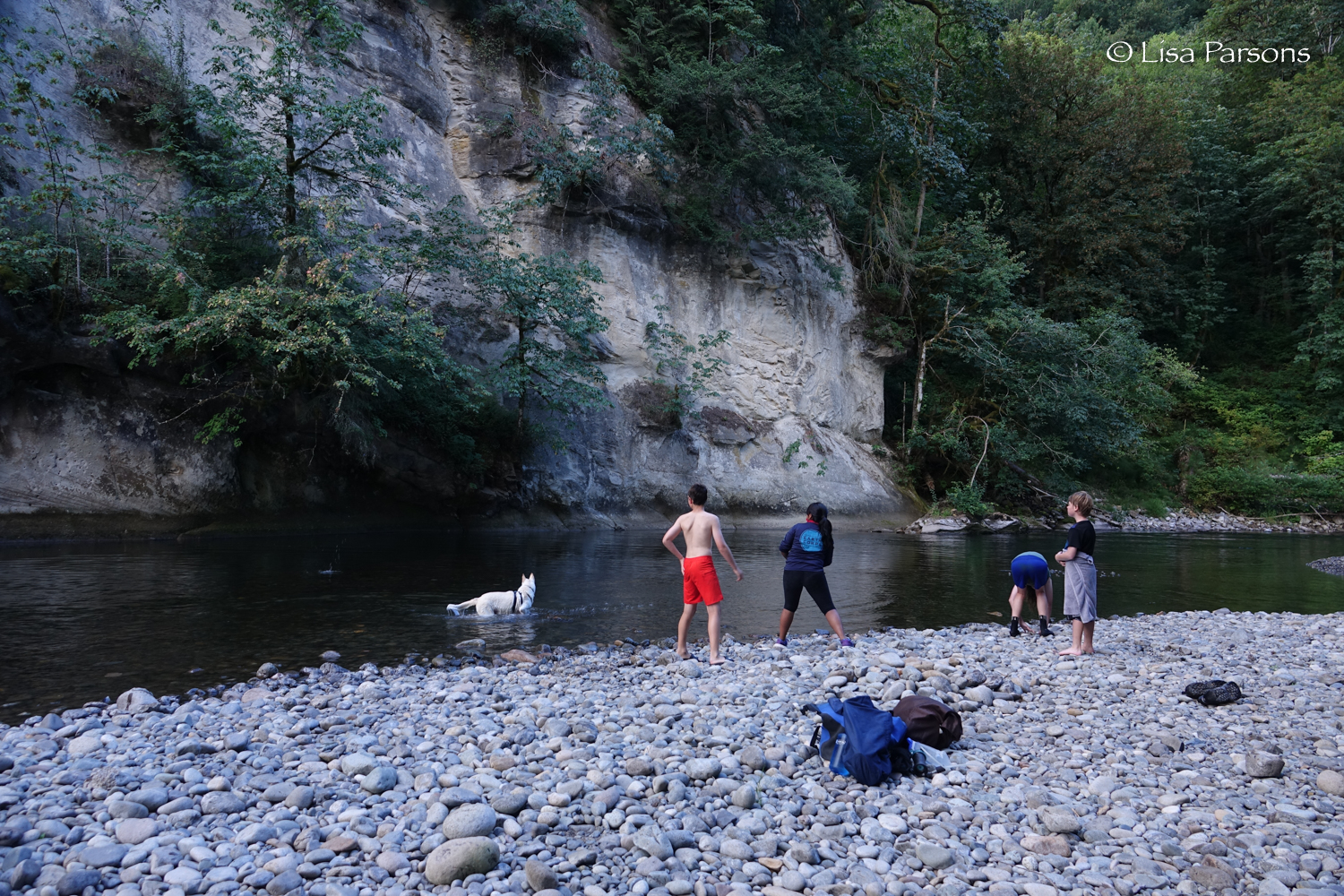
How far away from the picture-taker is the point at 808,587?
776 cm

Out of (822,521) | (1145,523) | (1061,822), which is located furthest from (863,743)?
(1145,523)

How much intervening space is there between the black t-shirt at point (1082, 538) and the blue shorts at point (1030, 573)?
1236 millimetres

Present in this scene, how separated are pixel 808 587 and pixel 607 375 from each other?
51.0ft

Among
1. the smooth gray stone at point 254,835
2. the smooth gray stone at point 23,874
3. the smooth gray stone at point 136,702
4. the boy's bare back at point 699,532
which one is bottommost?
the smooth gray stone at point 136,702

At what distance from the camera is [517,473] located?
20391 mm

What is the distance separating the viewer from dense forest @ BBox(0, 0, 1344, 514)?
599 inches

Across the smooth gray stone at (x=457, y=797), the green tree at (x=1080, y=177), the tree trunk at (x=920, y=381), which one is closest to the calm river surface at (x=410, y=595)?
the smooth gray stone at (x=457, y=797)

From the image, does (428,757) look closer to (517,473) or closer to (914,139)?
(517,473)

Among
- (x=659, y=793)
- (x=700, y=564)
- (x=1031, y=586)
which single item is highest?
(x=700, y=564)

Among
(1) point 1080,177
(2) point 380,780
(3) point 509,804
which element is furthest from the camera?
(1) point 1080,177

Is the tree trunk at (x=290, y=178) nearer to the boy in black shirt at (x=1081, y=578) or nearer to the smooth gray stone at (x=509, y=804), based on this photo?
the smooth gray stone at (x=509, y=804)

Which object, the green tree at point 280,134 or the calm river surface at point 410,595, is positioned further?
the green tree at point 280,134

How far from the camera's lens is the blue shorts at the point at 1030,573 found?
8.80 m

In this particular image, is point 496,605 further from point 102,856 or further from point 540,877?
point 540,877
